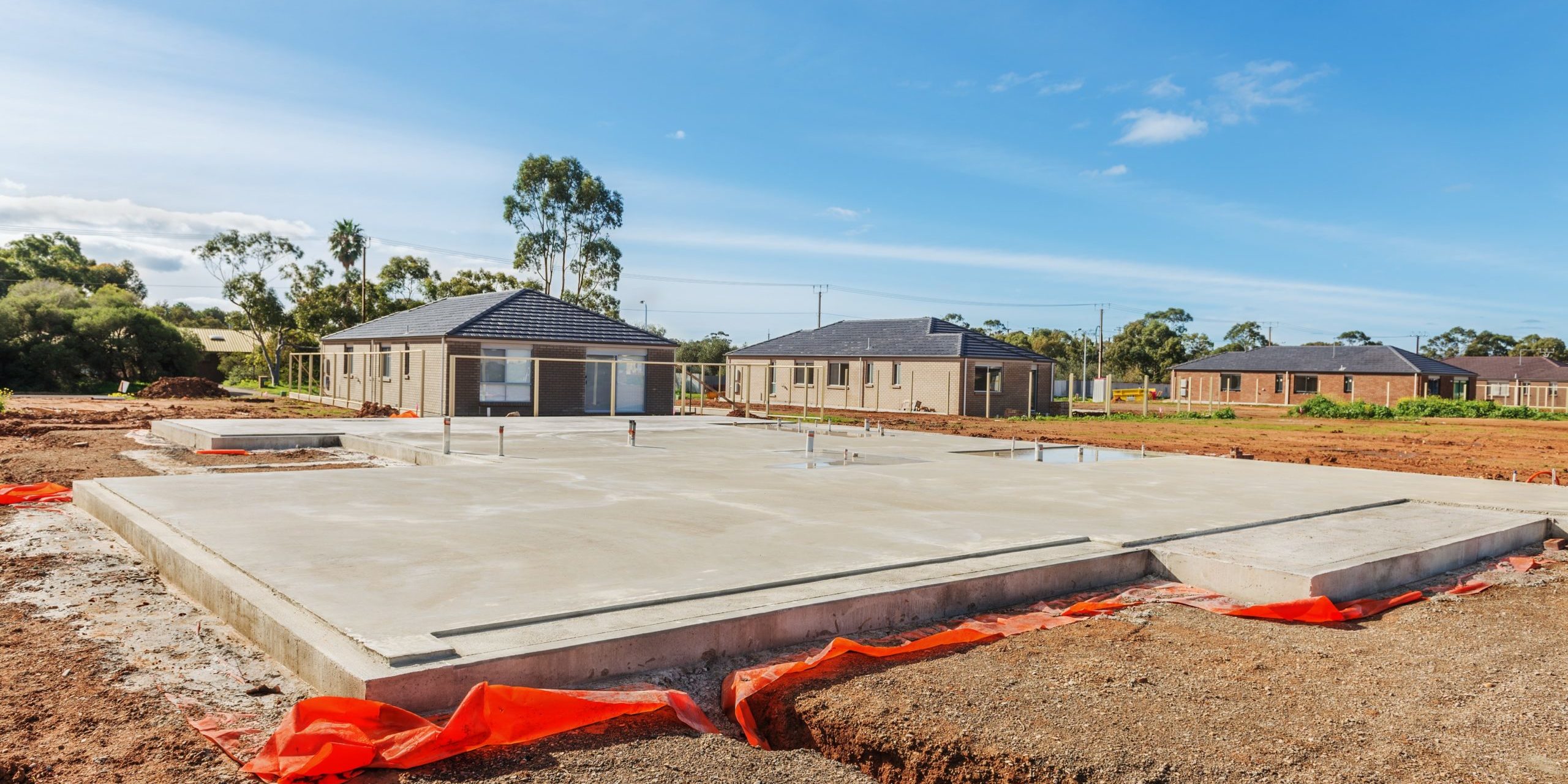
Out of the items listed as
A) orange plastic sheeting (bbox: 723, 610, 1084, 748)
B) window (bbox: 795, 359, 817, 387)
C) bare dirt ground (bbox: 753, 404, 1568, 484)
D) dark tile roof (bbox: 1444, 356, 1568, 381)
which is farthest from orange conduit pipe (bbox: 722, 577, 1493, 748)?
dark tile roof (bbox: 1444, 356, 1568, 381)

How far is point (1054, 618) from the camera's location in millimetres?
→ 5605

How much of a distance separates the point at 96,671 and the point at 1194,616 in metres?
5.97

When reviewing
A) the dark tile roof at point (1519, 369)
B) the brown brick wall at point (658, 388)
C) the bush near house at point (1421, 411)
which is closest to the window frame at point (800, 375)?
the brown brick wall at point (658, 388)

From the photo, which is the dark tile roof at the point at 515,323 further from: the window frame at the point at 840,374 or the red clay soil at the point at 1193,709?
the red clay soil at the point at 1193,709

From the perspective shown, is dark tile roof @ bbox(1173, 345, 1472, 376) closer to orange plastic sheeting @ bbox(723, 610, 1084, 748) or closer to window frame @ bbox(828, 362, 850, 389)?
window frame @ bbox(828, 362, 850, 389)

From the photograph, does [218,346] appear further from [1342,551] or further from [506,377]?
[1342,551]

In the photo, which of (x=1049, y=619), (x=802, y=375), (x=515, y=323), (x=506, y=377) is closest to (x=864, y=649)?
(x=1049, y=619)

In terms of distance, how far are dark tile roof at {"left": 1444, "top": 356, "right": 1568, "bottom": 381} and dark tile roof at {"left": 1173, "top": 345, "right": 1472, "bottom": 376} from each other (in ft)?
63.9

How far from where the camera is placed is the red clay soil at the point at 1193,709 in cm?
353

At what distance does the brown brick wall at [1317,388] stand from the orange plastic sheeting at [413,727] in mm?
50993

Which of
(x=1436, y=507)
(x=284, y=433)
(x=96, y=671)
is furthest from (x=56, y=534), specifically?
(x=1436, y=507)

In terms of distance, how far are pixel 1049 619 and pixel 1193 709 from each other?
61.2 inches

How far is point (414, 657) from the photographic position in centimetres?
396

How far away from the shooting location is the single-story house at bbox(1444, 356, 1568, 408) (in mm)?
64438
